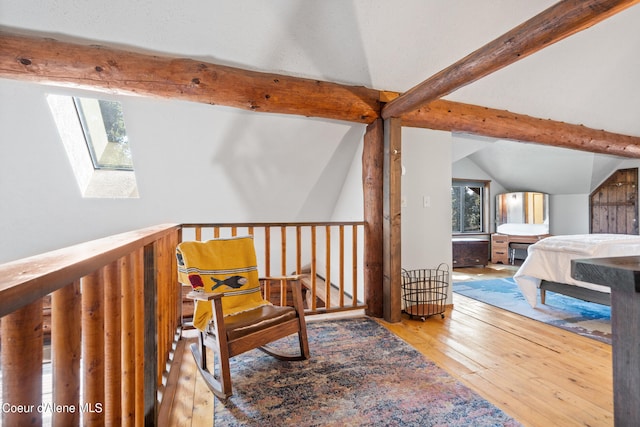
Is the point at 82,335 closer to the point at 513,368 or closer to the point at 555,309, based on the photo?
the point at 513,368

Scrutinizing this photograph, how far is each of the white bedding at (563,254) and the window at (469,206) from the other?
10.9 feet

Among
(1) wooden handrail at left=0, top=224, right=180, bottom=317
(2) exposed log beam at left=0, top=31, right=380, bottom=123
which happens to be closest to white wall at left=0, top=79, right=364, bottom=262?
(2) exposed log beam at left=0, top=31, right=380, bottom=123

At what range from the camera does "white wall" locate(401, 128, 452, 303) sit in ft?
10.7

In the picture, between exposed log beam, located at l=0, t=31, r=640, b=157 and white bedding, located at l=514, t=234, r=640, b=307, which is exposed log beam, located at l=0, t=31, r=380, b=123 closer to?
exposed log beam, located at l=0, t=31, r=640, b=157

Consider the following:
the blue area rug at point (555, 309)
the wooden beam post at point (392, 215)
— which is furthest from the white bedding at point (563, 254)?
the wooden beam post at point (392, 215)

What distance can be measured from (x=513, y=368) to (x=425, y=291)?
1180mm

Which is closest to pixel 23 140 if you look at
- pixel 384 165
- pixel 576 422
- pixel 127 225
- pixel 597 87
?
pixel 127 225

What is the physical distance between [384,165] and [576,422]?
2.13 m

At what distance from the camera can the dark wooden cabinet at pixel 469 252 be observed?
5875 mm

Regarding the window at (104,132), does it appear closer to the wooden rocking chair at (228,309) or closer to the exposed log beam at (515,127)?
the wooden rocking chair at (228,309)

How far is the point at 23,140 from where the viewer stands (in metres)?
2.95

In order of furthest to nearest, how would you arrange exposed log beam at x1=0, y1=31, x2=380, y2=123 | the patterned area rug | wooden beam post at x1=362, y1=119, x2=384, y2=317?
wooden beam post at x1=362, y1=119, x2=384, y2=317 < exposed log beam at x1=0, y1=31, x2=380, y2=123 < the patterned area rug

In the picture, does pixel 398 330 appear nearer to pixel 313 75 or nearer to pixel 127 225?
pixel 313 75

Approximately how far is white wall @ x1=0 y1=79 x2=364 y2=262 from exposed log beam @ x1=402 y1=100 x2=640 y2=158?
0.78m
